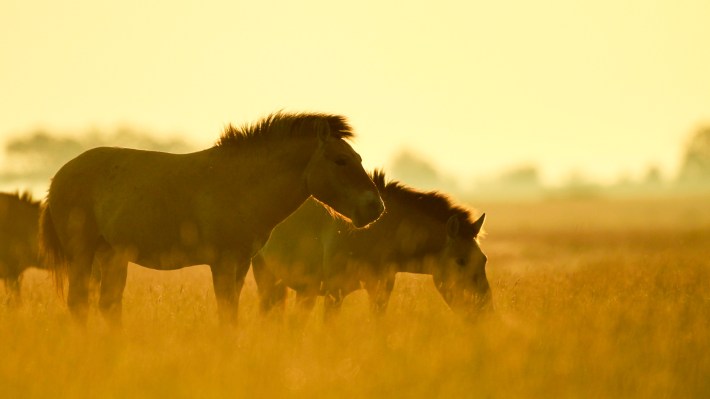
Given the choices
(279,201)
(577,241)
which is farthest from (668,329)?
(577,241)

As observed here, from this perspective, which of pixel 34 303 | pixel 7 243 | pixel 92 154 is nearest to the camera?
pixel 92 154

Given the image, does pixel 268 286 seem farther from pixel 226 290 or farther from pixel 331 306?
pixel 226 290

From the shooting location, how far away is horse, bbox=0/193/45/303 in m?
14.1

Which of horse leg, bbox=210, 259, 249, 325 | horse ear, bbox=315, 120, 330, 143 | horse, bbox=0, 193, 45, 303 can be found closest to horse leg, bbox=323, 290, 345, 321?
horse leg, bbox=210, 259, 249, 325

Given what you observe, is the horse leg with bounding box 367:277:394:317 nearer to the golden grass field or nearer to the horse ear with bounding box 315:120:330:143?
the golden grass field

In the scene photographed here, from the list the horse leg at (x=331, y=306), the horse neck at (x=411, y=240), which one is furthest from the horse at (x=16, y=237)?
the horse neck at (x=411, y=240)

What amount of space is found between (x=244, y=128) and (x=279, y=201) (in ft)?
2.86

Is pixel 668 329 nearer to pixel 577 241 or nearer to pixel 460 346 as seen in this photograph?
pixel 460 346

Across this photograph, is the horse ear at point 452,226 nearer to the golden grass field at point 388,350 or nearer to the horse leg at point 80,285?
the golden grass field at point 388,350

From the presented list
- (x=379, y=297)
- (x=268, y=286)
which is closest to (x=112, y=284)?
(x=268, y=286)

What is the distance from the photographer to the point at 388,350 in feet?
25.0

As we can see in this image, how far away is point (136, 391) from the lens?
6238 mm

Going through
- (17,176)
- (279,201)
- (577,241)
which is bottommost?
(279,201)

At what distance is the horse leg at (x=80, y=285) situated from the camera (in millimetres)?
9438
